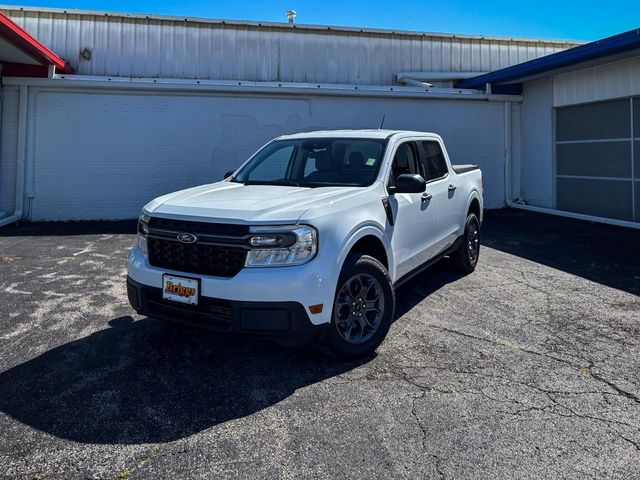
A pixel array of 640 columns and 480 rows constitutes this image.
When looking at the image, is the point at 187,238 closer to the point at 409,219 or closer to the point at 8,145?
the point at 409,219

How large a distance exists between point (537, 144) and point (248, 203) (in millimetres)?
12321

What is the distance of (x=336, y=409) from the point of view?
309cm

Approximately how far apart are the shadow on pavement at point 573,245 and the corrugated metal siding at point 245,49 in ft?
18.1

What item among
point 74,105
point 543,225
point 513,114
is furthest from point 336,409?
point 513,114

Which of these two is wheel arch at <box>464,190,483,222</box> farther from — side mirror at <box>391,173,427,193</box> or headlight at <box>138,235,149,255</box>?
headlight at <box>138,235,149,255</box>

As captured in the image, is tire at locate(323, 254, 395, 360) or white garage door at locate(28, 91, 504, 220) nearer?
tire at locate(323, 254, 395, 360)

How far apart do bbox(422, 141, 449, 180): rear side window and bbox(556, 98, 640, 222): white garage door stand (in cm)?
741

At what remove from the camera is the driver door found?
4.40m

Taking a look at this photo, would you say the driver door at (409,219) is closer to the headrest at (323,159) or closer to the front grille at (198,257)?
the headrest at (323,159)

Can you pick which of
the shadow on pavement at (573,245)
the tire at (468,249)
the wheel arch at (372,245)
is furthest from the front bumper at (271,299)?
the shadow on pavement at (573,245)

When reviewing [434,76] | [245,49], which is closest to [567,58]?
[434,76]

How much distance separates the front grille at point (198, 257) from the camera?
334 centimetres

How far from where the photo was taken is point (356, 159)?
4.66 m

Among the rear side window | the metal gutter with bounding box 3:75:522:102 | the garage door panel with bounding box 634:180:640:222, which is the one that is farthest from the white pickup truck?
the garage door panel with bounding box 634:180:640:222
